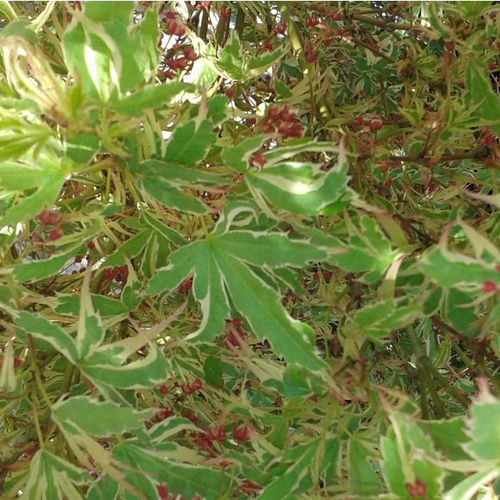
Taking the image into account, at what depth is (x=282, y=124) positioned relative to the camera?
1.69 feet

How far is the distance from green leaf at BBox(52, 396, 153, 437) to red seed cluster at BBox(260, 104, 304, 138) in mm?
235

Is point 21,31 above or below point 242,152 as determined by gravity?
above

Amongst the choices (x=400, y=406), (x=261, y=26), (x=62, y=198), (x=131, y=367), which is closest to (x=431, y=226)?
(x=400, y=406)

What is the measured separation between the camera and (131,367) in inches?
18.0

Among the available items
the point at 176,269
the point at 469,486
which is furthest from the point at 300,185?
the point at 469,486

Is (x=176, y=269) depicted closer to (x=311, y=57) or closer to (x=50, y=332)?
(x=50, y=332)

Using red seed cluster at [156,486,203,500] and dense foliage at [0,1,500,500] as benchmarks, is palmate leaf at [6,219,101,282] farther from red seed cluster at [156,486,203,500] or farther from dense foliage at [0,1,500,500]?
red seed cluster at [156,486,203,500]

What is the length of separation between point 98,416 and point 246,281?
14cm

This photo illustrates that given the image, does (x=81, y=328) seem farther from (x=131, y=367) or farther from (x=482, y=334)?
(x=482, y=334)

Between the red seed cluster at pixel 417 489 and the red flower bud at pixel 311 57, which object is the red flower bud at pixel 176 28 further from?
the red seed cluster at pixel 417 489

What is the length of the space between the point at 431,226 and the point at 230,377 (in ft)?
1.23

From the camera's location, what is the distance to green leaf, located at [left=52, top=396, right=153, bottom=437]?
0.44 meters

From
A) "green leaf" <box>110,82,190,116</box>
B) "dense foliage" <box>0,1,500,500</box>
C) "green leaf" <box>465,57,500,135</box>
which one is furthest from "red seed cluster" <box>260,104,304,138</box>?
"green leaf" <box>465,57,500,135</box>

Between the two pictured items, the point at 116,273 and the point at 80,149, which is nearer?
the point at 80,149
